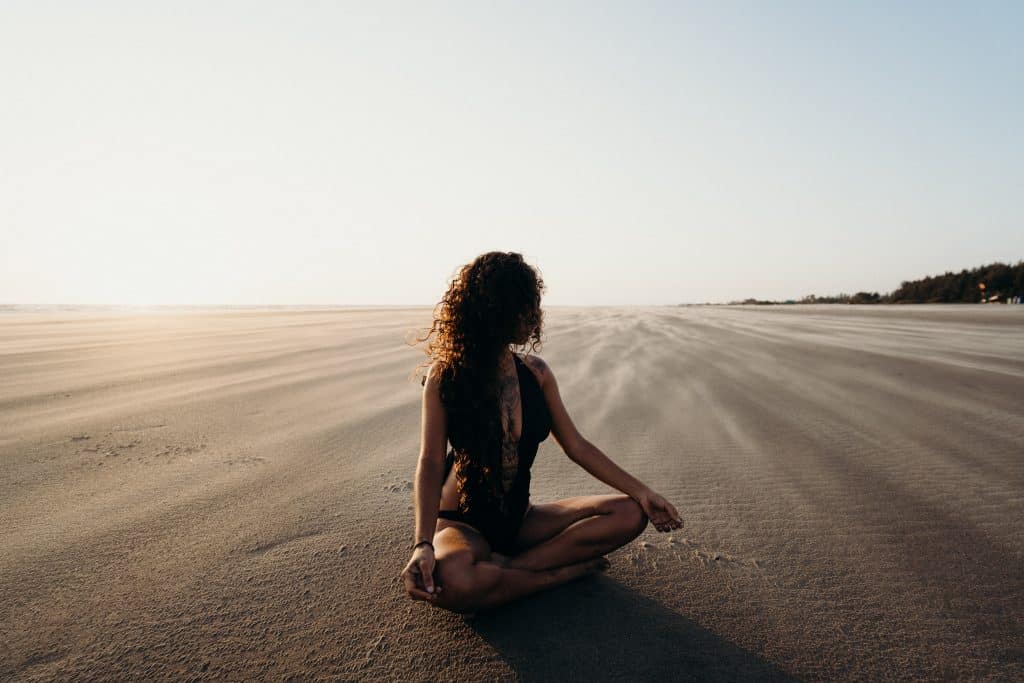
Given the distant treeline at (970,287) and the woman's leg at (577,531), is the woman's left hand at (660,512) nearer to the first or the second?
the woman's leg at (577,531)

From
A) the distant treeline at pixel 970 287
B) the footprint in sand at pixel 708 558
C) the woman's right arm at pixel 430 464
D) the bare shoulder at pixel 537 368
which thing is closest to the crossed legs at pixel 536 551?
the woman's right arm at pixel 430 464

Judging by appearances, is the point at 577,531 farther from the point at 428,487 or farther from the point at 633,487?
the point at 428,487

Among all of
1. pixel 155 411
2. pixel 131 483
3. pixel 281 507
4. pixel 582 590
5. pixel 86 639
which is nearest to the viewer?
pixel 86 639

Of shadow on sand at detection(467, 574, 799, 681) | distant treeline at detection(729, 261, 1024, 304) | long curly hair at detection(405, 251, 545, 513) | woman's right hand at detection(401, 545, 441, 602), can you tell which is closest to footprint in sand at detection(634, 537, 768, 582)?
shadow on sand at detection(467, 574, 799, 681)

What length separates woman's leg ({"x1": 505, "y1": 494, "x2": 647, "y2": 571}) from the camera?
88.0 inches

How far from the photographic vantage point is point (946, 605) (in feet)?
7.02

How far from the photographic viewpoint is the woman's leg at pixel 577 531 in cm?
224

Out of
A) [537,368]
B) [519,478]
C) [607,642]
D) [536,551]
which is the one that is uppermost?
[537,368]

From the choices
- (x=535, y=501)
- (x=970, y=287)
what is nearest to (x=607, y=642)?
(x=535, y=501)

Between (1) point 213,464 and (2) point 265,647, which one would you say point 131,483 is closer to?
(1) point 213,464

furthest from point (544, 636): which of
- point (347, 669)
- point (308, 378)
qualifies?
point (308, 378)

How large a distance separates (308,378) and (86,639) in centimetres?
576

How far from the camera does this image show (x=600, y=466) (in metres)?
2.40

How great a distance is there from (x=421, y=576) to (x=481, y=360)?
0.85m
